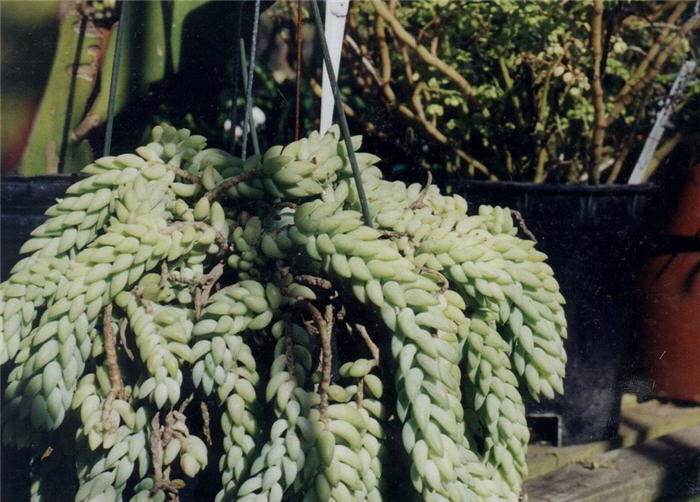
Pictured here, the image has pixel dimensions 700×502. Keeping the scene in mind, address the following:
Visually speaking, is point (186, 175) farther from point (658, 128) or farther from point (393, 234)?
point (658, 128)

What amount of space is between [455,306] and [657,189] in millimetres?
1158

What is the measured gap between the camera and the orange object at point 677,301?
78.7 inches

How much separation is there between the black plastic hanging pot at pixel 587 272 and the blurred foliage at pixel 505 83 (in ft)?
0.64

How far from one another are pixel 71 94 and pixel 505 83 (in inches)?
43.2

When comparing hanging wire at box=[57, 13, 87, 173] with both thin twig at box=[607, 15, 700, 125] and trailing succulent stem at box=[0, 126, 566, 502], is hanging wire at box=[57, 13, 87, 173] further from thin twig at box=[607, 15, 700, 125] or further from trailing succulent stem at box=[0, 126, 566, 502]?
thin twig at box=[607, 15, 700, 125]

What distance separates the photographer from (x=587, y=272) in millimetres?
1822

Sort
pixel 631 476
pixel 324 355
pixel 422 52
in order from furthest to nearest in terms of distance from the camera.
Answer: pixel 422 52 < pixel 631 476 < pixel 324 355

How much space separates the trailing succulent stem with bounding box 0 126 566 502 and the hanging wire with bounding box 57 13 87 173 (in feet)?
3.16

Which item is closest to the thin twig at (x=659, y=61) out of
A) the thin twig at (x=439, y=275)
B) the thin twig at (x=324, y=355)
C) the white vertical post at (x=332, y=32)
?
the white vertical post at (x=332, y=32)

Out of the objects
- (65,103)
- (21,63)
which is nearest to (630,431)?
(65,103)

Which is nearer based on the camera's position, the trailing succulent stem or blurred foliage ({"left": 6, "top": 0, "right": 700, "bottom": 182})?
the trailing succulent stem

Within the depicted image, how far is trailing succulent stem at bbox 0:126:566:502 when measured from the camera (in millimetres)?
851

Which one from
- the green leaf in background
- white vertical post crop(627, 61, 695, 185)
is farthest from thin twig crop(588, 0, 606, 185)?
the green leaf in background

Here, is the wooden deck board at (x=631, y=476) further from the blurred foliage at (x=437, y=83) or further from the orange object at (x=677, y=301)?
the blurred foliage at (x=437, y=83)
